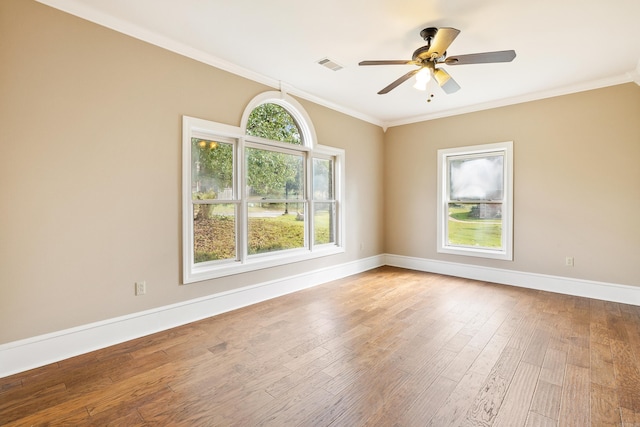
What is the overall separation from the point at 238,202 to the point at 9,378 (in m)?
2.39

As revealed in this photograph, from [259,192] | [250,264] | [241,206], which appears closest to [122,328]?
[250,264]

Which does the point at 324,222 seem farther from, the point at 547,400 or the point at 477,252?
the point at 547,400

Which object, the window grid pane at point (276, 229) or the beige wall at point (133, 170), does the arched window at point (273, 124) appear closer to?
the beige wall at point (133, 170)

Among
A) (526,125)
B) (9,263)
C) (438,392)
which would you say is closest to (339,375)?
(438,392)

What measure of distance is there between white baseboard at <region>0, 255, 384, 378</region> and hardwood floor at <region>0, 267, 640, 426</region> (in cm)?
9

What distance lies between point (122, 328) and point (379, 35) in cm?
367

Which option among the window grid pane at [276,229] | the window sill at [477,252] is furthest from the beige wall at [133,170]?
the window grid pane at [276,229]

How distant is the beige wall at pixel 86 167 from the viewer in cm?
226

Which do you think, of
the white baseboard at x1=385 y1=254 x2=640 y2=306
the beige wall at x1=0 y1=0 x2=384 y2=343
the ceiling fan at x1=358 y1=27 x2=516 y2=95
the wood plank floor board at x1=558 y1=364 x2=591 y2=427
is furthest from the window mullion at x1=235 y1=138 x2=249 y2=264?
the white baseboard at x1=385 y1=254 x2=640 y2=306

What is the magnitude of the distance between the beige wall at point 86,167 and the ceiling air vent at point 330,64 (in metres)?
1.21

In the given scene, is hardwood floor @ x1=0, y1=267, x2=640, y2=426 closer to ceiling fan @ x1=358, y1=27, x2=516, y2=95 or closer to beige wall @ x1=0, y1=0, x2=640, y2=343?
beige wall @ x1=0, y1=0, x2=640, y2=343

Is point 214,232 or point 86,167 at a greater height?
point 86,167

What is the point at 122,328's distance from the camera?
276 cm

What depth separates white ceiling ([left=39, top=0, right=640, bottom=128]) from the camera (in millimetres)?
2461
